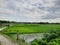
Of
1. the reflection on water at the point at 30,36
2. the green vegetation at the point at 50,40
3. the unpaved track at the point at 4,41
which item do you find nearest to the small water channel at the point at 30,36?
the reflection on water at the point at 30,36

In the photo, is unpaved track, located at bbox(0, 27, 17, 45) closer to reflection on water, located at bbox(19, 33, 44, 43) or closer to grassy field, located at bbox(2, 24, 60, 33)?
grassy field, located at bbox(2, 24, 60, 33)

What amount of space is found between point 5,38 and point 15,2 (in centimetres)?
78

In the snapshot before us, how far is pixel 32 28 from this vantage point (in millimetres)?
3506

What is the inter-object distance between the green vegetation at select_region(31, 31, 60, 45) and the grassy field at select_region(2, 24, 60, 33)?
122 millimetres

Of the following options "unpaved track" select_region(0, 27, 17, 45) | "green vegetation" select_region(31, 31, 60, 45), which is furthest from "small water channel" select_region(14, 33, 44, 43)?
"unpaved track" select_region(0, 27, 17, 45)

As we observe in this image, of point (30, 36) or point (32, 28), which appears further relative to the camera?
point (32, 28)

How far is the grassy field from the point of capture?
3.29m

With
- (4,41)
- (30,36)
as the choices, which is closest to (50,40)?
(30,36)

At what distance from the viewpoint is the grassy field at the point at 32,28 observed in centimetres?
A: 329

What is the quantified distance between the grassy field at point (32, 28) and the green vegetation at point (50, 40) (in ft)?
0.40

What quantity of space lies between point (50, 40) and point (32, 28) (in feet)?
1.71

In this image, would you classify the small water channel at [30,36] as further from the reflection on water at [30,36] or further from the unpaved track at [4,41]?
the unpaved track at [4,41]

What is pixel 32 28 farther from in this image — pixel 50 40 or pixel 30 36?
pixel 50 40

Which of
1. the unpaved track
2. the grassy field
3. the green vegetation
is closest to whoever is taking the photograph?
the green vegetation
